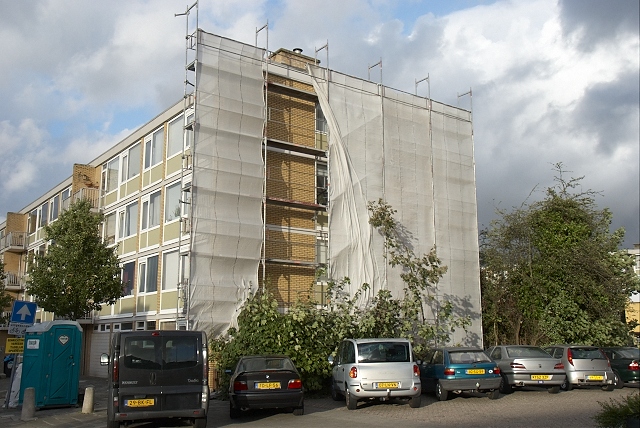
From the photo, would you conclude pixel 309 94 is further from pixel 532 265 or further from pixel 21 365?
pixel 21 365

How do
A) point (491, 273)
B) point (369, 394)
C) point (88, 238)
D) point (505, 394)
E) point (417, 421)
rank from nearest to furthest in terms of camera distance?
point (417, 421)
point (369, 394)
point (505, 394)
point (88, 238)
point (491, 273)

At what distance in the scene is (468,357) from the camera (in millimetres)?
18391

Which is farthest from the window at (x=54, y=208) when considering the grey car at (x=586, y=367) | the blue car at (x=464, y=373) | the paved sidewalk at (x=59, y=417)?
the grey car at (x=586, y=367)

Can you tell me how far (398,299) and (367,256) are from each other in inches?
76.5

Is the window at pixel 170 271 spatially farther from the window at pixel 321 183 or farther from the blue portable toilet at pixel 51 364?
the blue portable toilet at pixel 51 364

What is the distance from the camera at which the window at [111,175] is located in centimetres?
3278

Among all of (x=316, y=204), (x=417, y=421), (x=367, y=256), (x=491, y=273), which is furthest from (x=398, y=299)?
(x=417, y=421)

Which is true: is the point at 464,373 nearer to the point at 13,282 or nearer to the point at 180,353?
the point at 180,353

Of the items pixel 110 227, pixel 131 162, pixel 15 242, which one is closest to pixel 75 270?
pixel 131 162

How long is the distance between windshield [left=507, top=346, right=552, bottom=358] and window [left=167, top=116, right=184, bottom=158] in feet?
47.0

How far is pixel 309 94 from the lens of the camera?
26000mm

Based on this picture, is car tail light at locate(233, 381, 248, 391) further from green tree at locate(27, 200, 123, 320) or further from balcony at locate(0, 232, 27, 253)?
balcony at locate(0, 232, 27, 253)

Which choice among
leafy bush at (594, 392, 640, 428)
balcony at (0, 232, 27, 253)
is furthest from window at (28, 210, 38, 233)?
A: leafy bush at (594, 392, 640, 428)

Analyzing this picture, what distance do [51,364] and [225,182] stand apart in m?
8.04
